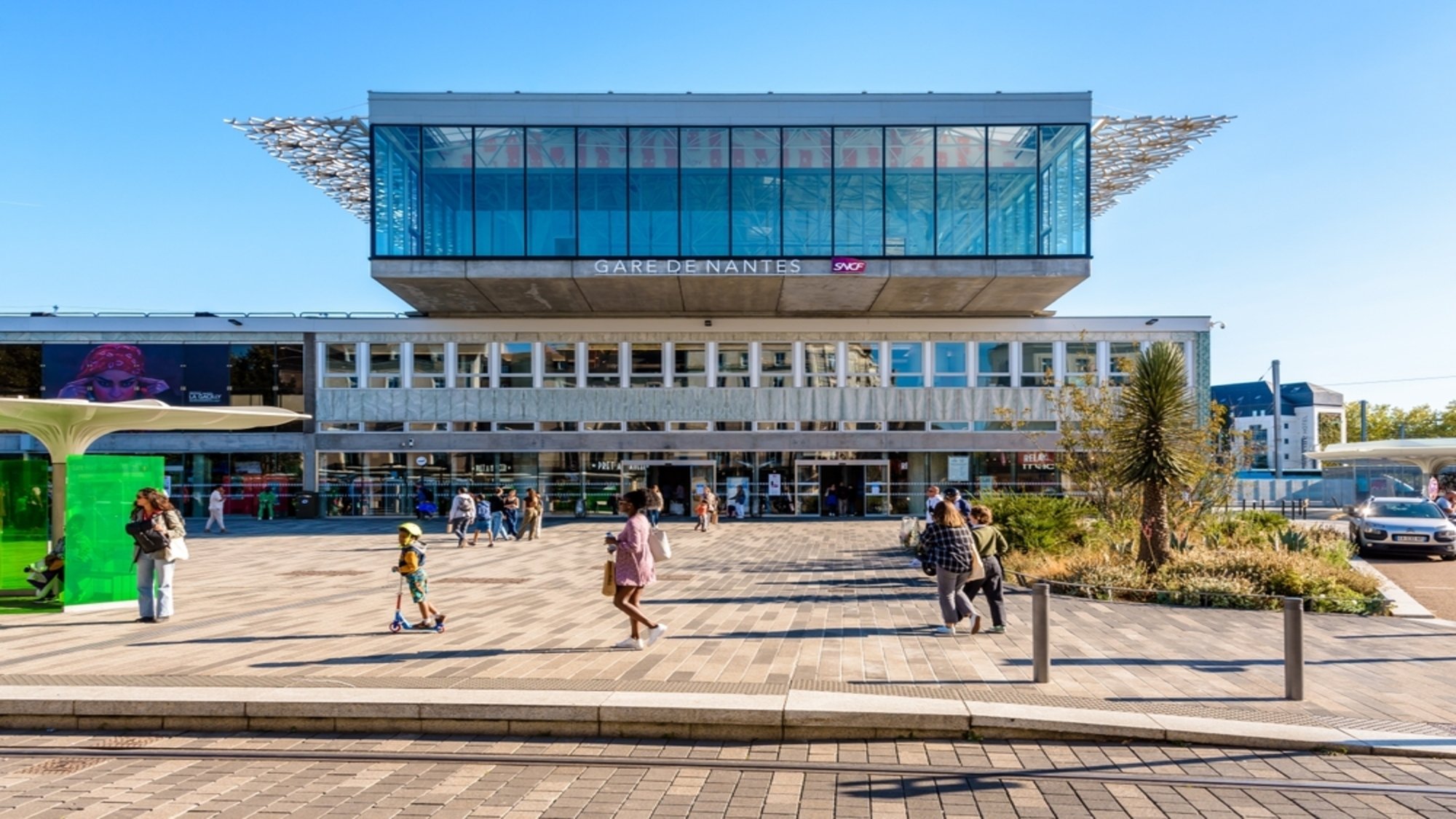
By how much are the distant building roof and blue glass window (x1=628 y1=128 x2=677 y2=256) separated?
Result: 109242mm

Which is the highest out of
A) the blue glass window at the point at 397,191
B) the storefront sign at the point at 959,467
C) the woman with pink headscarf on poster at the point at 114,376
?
the blue glass window at the point at 397,191

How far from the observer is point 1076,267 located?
32.2 m

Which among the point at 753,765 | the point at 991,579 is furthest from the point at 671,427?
the point at 753,765

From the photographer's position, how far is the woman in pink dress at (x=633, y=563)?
9320 mm

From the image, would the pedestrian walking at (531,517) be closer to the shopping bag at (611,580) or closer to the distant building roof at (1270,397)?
the shopping bag at (611,580)

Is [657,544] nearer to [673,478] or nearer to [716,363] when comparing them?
[673,478]

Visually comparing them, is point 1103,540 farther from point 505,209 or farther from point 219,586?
point 505,209

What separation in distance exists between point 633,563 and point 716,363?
1123 inches

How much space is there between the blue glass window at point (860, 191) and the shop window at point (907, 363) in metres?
5.84

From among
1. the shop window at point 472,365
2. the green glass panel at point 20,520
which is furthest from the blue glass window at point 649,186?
the green glass panel at point 20,520

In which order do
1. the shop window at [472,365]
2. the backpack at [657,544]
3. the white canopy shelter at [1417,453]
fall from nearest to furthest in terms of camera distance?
1. the backpack at [657,544]
2. the shop window at [472,365]
3. the white canopy shelter at [1417,453]

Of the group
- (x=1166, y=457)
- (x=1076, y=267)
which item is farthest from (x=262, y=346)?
(x=1166, y=457)

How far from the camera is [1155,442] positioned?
14.8 metres

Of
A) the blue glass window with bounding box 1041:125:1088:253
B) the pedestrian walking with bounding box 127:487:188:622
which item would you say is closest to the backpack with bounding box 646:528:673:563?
the pedestrian walking with bounding box 127:487:188:622
